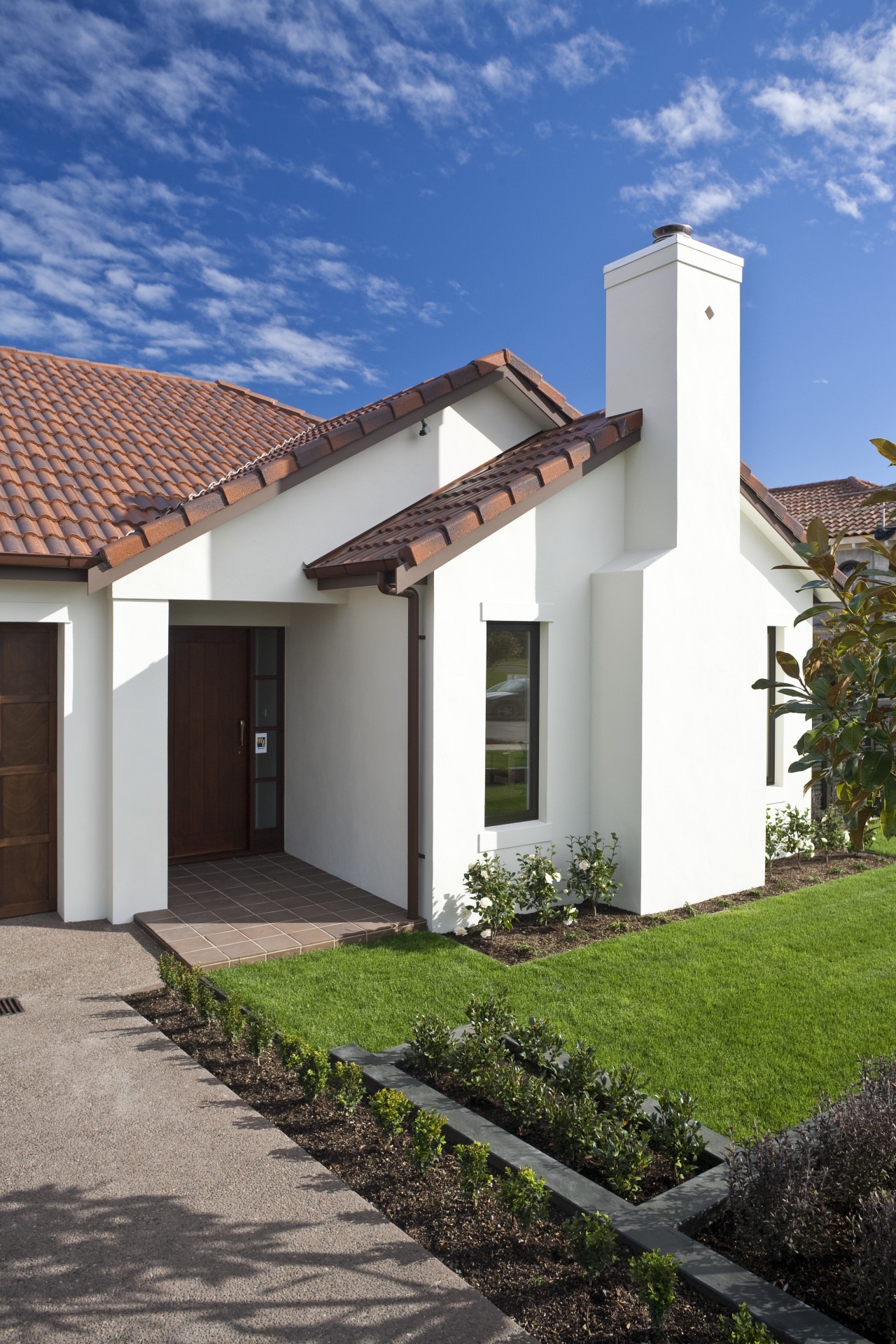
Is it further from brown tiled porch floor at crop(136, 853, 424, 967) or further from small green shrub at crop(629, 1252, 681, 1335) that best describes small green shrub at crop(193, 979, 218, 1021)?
small green shrub at crop(629, 1252, 681, 1335)

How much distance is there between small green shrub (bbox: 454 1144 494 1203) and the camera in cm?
435

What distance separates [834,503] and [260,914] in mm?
23503

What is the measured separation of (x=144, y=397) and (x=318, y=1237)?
1129cm

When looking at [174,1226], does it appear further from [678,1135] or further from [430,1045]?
[678,1135]

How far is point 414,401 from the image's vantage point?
10398 mm

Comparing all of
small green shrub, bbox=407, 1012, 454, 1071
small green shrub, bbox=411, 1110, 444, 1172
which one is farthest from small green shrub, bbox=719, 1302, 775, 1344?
small green shrub, bbox=407, 1012, 454, 1071

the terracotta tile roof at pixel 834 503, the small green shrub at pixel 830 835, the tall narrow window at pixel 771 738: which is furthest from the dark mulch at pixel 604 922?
the terracotta tile roof at pixel 834 503

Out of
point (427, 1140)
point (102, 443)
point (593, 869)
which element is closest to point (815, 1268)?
point (427, 1140)

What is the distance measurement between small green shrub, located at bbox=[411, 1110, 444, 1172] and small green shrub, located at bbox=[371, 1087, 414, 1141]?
0.19m

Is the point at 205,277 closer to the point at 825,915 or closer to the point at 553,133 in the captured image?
the point at 553,133

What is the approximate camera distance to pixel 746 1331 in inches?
128

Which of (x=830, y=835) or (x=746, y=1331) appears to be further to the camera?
(x=830, y=835)

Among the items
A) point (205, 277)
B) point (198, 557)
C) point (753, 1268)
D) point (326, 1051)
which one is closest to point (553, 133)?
point (198, 557)

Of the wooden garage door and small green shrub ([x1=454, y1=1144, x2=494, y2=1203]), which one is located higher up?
the wooden garage door
